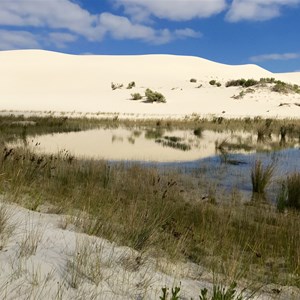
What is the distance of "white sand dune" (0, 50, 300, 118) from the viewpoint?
34.2 m

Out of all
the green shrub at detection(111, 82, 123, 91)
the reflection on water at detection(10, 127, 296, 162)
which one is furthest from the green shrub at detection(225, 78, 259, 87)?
the reflection on water at detection(10, 127, 296, 162)

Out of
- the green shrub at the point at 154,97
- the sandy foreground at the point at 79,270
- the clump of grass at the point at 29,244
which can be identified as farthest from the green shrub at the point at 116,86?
the clump of grass at the point at 29,244

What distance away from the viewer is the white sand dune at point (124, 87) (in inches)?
1345

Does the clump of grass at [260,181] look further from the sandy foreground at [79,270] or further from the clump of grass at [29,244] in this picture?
the clump of grass at [29,244]

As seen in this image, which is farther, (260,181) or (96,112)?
(96,112)

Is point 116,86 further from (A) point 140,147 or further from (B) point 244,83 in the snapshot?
(A) point 140,147

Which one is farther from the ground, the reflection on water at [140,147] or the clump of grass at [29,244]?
the clump of grass at [29,244]

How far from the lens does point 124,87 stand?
49312 mm

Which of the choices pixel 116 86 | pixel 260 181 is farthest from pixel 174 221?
pixel 116 86

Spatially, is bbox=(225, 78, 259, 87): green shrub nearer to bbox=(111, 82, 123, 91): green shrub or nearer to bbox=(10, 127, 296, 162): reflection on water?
bbox=(111, 82, 123, 91): green shrub

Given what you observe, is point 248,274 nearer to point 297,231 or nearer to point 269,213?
point 297,231

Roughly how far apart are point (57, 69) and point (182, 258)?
60.6m

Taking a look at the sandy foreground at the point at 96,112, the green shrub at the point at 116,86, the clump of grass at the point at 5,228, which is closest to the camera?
the sandy foreground at the point at 96,112

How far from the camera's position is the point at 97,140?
46.7 ft
